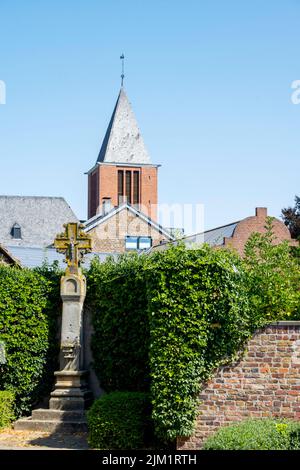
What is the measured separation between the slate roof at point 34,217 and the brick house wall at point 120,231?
4304 millimetres

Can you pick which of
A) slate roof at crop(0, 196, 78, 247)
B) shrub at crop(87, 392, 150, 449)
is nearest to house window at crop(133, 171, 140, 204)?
slate roof at crop(0, 196, 78, 247)

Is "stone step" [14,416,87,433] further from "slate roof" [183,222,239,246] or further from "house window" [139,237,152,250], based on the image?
"house window" [139,237,152,250]

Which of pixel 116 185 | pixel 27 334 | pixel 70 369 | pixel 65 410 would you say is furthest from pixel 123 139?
pixel 65 410

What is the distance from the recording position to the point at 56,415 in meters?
14.7

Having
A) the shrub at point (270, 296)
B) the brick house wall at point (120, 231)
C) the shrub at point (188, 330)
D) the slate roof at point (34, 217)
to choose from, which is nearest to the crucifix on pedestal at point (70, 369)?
the shrub at point (188, 330)

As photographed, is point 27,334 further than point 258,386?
Yes

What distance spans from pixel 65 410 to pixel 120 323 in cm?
207

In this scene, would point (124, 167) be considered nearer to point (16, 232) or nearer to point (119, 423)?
point (16, 232)

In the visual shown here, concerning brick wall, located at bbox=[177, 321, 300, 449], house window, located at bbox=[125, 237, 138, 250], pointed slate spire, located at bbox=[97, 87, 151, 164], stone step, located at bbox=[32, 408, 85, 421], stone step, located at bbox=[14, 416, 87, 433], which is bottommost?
stone step, located at bbox=[14, 416, 87, 433]

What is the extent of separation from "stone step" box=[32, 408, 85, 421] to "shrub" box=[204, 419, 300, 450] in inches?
177

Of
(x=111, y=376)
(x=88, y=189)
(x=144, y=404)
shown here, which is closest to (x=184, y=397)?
(x=144, y=404)

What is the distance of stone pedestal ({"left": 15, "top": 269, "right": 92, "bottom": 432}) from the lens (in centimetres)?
1458

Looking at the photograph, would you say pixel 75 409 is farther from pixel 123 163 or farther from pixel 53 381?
pixel 123 163

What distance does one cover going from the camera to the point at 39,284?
1584cm
